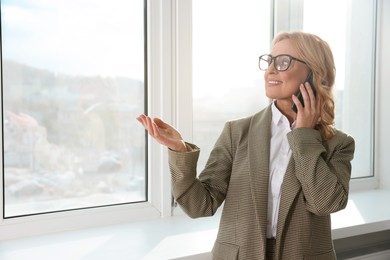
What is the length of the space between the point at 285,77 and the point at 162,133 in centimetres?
39

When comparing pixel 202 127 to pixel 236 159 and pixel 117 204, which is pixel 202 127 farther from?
pixel 236 159

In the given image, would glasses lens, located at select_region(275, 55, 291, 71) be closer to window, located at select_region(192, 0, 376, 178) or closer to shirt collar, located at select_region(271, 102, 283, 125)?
shirt collar, located at select_region(271, 102, 283, 125)

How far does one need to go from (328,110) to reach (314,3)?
1220 mm

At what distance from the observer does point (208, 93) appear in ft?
6.70

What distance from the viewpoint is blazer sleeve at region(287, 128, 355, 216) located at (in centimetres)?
121

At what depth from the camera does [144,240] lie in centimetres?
161

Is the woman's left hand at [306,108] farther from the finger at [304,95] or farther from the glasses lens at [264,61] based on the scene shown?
the glasses lens at [264,61]

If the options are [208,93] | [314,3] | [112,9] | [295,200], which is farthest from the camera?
[314,3]

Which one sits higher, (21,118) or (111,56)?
(111,56)

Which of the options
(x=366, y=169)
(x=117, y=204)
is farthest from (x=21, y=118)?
(x=366, y=169)

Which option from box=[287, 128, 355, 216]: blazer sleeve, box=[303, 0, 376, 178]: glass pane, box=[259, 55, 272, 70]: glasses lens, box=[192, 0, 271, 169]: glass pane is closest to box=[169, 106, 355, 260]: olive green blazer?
box=[287, 128, 355, 216]: blazer sleeve

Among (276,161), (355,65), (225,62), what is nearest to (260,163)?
(276,161)

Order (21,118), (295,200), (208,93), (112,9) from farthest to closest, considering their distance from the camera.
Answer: (208,93) → (112,9) → (21,118) → (295,200)

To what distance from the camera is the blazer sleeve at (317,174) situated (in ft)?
3.97
